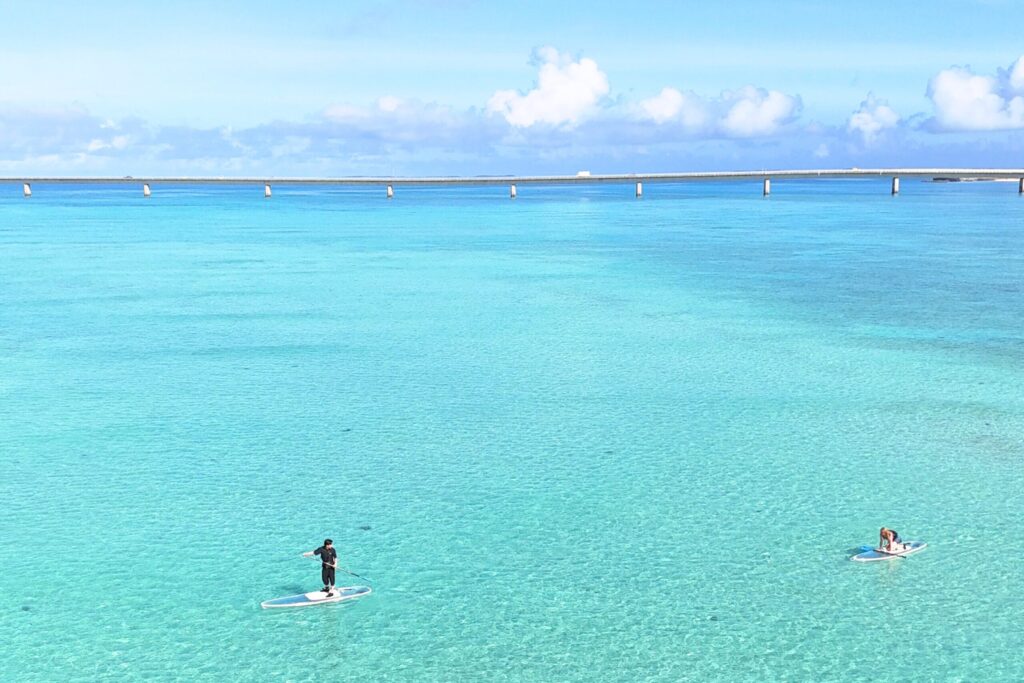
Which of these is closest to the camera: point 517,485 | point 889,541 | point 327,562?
point 327,562

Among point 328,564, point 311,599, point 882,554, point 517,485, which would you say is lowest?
point 882,554

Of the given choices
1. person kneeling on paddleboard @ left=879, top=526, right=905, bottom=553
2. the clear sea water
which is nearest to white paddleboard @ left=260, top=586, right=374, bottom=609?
the clear sea water

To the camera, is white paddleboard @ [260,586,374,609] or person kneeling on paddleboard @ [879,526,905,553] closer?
white paddleboard @ [260,586,374,609]

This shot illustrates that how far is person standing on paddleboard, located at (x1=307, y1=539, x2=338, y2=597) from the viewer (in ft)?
68.7

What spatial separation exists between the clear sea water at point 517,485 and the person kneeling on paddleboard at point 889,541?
1.96 feet

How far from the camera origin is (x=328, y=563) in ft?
69.0

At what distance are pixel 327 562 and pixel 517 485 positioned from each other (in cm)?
A: 868

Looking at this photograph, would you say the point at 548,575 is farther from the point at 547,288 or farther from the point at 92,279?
the point at 92,279

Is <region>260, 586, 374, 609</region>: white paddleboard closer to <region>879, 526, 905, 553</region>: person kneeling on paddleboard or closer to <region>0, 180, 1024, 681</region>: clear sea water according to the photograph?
<region>0, 180, 1024, 681</region>: clear sea water

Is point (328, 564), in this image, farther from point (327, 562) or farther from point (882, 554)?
point (882, 554)

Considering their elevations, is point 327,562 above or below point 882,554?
above

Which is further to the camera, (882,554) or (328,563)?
(882,554)

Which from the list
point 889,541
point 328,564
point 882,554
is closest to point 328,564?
point 328,564

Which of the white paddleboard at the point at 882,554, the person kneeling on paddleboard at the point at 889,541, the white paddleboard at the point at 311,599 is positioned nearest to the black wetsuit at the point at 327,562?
the white paddleboard at the point at 311,599
